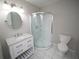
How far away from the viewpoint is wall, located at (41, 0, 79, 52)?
2271mm

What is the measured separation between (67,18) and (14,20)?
2251 mm

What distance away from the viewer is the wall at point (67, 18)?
2.27 m

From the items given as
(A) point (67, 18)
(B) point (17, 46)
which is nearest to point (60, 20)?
(A) point (67, 18)

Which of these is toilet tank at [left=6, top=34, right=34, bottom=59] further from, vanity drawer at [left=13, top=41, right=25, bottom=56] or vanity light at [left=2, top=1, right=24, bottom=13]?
vanity light at [left=2, top=1, right=24, bottom=13]

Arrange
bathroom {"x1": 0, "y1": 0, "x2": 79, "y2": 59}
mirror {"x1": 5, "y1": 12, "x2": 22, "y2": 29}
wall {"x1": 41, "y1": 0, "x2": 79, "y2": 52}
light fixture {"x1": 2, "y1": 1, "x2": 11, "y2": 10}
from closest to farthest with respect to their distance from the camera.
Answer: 1. light fixture {"x1": 2, "y1": 1, "x2": 11, "y2": 10}
2. mirror {"x1": 5, "y1": 12, "x2": 22, "y2": 29}
3. bathroom {"x1": 0, "y1": 0, "x2": 79, "y2": 59}
4. wall {"x1": 41, "y1": 0, "x2": 79, "y2": 52}

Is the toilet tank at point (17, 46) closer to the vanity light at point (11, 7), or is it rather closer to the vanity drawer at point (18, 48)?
the vanity drawer at point (18, 48)

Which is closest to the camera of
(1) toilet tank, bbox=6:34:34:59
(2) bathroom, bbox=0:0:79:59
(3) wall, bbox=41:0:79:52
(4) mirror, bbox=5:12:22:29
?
(1) toilet tank, bbox=6:34:34:59

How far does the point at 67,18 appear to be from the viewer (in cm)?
244

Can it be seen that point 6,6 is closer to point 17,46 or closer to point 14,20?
point 14,20

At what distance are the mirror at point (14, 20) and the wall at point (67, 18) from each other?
170cm

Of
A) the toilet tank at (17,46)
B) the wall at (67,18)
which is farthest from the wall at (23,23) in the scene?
the wall at (67,18)

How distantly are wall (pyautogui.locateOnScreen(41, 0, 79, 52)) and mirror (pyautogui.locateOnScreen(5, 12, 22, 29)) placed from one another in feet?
5.56

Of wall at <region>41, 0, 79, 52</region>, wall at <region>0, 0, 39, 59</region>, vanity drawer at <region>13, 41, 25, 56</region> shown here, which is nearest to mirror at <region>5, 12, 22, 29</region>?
wall at <region>0, 0, 39, 59</region>

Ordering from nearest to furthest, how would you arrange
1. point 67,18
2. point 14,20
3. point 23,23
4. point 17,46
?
point 17,46 < point 14,20 < point 23,23 < point 67,18
